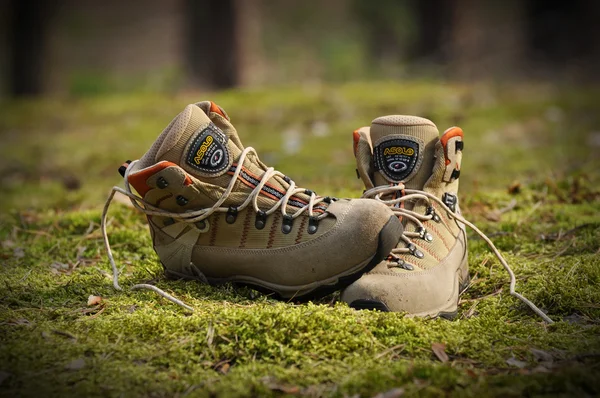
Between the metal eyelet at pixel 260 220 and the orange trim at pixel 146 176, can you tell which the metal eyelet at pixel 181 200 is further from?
the metal eyelet at pixel 260 220

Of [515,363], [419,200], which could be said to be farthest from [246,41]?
[515,363]

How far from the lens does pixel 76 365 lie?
72.5 inches

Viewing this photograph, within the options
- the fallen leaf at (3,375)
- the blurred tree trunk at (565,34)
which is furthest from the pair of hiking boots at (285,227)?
the blurred tree trunk at (565,34)

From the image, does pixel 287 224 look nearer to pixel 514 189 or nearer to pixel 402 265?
pixel 402 265

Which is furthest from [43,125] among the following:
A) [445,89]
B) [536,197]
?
[536,197]

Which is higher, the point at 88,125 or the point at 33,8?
the point at 33,8

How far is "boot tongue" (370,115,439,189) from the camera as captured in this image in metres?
2.65

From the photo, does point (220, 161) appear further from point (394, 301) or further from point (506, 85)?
point (506, 85)

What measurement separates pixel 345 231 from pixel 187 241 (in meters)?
0.59

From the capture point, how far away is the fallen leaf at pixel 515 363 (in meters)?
1.90

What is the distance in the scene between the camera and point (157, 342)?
6.66 ft

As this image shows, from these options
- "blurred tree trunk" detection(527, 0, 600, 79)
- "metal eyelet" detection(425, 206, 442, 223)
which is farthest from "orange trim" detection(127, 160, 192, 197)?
"blurred tree trunk" detection(527, 0, 600, 79)

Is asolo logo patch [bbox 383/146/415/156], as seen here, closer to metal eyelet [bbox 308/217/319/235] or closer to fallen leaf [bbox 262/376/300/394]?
metal eyelet [bbox 308/217/319/235]

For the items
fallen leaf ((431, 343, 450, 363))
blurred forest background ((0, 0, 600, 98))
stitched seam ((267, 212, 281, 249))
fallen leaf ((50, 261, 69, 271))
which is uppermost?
blurred forest background ((0, 0, 600, 98))
